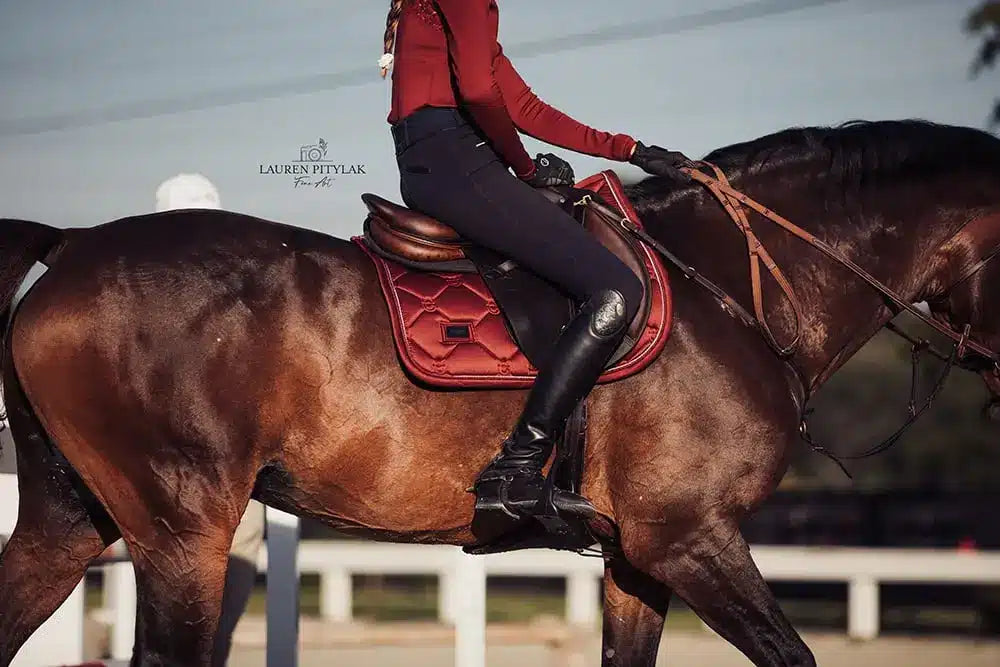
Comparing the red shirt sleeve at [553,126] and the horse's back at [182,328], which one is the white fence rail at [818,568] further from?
the horse's back at [182,328]

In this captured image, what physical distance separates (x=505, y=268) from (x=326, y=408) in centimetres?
80

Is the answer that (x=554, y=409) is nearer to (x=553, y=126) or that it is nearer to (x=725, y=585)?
(x=725, y=585)

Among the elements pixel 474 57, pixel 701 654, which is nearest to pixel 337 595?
pixel 701 654

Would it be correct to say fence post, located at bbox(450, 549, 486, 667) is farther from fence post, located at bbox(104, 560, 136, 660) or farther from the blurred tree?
the blurred tree

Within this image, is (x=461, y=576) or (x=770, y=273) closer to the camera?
(x=770, y=273)

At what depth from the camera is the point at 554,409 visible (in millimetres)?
4270

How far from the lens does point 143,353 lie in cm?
423

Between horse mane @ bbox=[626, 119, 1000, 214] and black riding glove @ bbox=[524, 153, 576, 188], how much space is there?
0.93 feet

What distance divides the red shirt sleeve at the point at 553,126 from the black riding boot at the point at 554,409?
0.84 m

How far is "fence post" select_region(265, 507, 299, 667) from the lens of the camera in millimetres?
6027

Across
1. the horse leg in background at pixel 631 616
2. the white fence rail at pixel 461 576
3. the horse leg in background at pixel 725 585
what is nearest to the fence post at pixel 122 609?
the white fence rail at pixel 461 576

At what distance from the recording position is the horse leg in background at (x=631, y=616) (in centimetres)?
482

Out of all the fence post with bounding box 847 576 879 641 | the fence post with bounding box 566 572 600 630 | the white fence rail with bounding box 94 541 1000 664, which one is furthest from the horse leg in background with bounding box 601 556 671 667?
the fence post with bounding box 847 576 879 641

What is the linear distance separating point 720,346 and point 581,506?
0.75 metres
